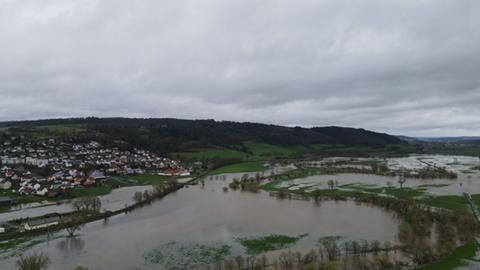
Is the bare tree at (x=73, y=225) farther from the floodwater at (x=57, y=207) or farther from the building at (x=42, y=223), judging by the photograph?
the floodwater at (x=57, y=207)

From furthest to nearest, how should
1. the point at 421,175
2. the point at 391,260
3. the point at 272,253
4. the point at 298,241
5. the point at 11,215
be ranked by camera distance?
the point at 421,175 < the point at 11,215 < the point at 298,241 < the point at 272,253 < the point at 391,260

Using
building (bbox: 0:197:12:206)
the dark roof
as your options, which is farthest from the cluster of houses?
building (bbox: 0:197:12:206)

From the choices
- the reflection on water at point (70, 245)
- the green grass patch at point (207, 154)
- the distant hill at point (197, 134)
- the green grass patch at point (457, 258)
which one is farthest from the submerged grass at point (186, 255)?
the distant hill at point (197, 134)

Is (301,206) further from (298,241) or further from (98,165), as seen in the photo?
(98,165)

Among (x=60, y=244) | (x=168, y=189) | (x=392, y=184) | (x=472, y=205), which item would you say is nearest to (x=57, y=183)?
(x=168, y=189)

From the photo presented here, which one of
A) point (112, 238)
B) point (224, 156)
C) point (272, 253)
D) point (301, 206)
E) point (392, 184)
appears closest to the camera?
point (272, 253)

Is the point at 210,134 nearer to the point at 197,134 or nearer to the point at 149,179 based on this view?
the point at 197,134

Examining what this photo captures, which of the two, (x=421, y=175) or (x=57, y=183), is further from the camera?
(x=421, y=175)
